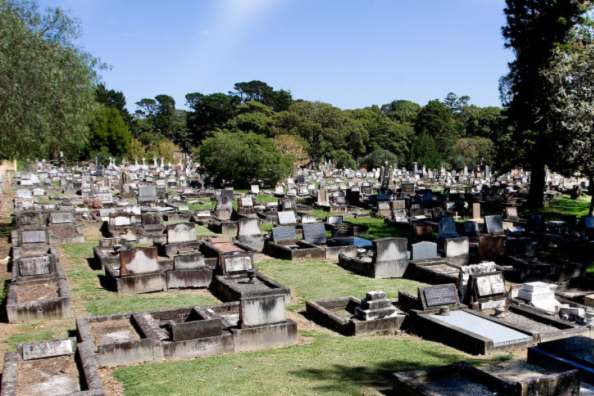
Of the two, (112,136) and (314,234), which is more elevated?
(112,136)

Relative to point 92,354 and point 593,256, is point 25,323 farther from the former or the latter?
point 593,256

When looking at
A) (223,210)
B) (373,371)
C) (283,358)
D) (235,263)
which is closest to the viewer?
(373,371)

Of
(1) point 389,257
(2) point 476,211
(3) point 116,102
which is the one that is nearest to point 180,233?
(1) point 389,257

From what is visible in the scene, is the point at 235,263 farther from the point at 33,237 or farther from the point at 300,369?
the point at 33,237

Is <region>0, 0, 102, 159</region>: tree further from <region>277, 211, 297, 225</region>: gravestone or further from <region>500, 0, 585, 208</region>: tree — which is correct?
<region>500, 0, 585, 208</region>: tree

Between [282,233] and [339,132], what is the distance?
5115 centimetres

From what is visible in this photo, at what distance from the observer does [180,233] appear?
16.9 m

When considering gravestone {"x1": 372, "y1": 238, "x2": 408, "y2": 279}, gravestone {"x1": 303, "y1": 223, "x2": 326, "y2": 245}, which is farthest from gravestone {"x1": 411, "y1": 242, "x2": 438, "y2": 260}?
gravestone {"x1": 303, "y1": 223, "x2": 326, "y2": 245}

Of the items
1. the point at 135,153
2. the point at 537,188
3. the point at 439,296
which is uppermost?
the point at 135,153

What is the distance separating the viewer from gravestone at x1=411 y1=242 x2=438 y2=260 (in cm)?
1473

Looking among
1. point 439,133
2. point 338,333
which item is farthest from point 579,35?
point 439,133

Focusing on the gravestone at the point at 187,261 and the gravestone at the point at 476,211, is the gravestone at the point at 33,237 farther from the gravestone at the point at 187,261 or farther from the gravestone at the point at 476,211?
the gravestone at the point at 476,211

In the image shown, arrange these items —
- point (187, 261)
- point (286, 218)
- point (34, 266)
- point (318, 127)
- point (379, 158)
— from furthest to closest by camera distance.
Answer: point (318, 127), point (379, 158), point (286, 218), point (187, 261), point (34, 266)

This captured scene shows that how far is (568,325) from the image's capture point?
9.33 meters
